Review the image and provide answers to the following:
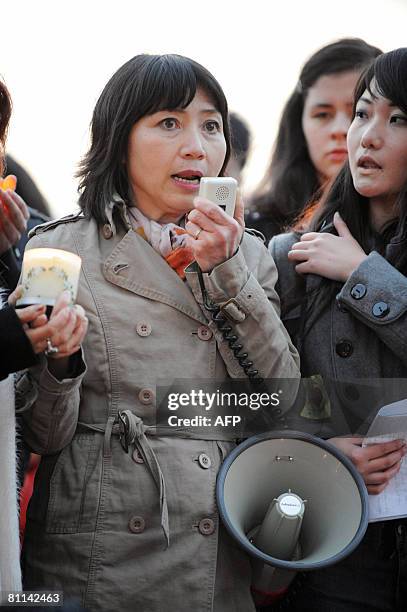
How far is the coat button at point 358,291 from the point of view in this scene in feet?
10.4

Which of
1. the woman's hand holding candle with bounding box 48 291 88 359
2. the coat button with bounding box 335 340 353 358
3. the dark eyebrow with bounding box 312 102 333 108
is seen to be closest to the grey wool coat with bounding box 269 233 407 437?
the coat button with bounding box 335 340 353 358

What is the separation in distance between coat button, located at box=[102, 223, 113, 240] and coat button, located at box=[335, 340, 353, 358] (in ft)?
2.74

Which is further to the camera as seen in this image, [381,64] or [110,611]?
[381,64]

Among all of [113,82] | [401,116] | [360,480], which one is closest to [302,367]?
[360,480]

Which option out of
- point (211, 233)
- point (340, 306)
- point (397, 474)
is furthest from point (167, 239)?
point (397, 474)

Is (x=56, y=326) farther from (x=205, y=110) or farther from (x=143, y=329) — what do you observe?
(x=205, y=110)

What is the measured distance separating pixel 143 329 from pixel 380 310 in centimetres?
78

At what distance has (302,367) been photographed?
3.28 meters

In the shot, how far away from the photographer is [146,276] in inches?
118

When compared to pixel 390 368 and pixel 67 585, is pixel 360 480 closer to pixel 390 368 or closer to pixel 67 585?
pixel 390 368

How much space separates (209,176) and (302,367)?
27.9 inches

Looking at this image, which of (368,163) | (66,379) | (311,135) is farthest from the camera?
(311,135)

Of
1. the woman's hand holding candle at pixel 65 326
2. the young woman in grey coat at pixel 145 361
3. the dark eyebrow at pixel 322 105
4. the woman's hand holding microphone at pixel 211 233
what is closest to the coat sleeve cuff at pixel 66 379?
A: the young woman in grey coat at pixel 145 361

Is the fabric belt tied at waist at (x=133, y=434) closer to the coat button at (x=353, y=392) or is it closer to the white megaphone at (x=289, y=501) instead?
the white megaphone at (x=289, y=501)
